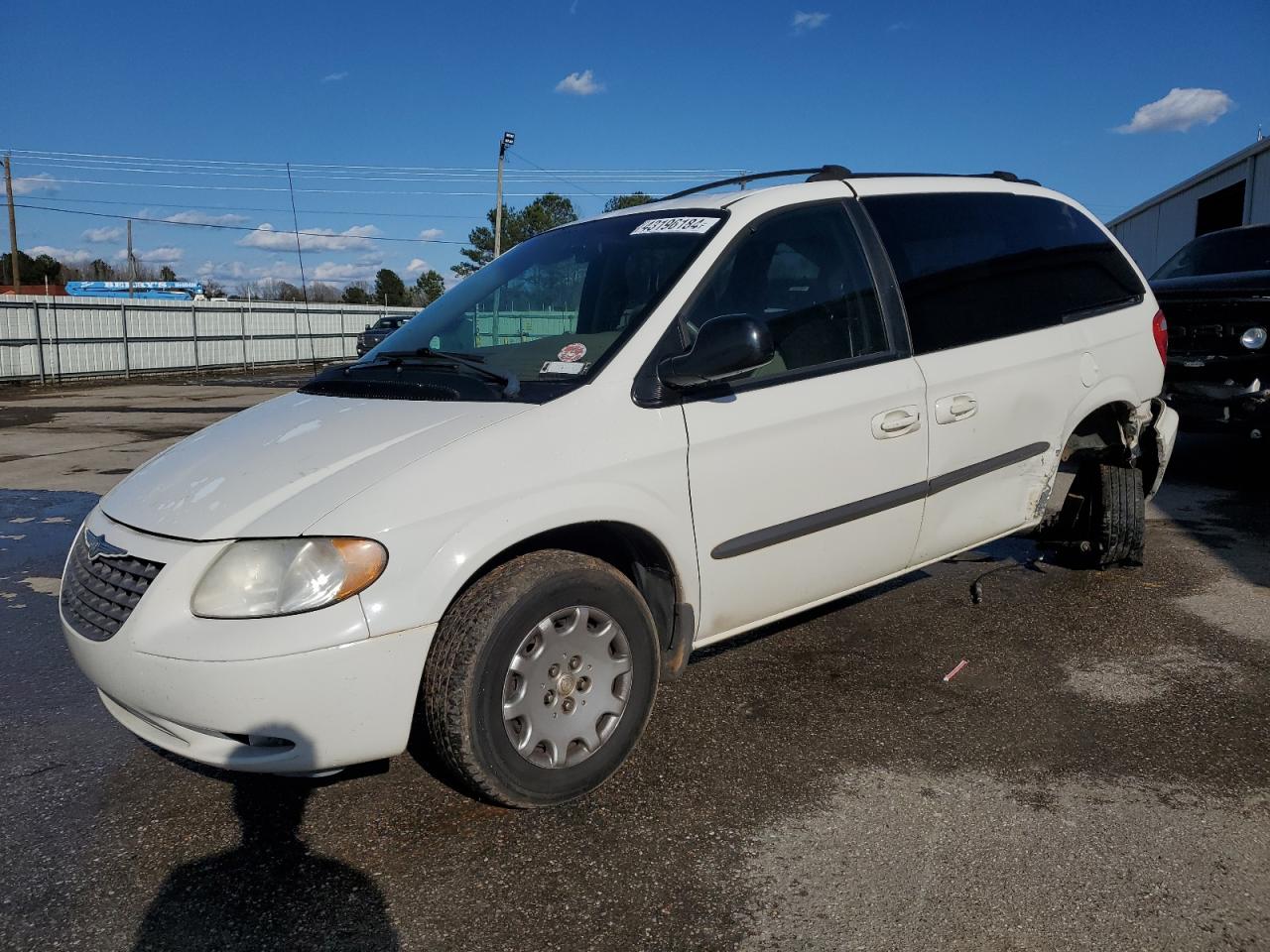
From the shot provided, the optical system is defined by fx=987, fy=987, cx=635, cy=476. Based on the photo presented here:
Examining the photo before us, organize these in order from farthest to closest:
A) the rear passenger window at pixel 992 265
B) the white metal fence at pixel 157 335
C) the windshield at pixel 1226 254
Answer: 1. the white metal fence at pixel 157 335
2. the windshield at pixel 1226 254
3. the rear passenger window at pixel 992 265

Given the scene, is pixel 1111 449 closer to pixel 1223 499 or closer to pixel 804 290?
pixel 804 290

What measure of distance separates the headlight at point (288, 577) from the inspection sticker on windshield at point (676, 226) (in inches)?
62.9

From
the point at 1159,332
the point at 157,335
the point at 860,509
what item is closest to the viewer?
the point at 860,509

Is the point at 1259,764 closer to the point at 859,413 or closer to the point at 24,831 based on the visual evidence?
the point at 859,413

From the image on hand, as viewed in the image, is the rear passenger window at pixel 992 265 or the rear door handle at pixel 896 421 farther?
the rear passenger window at pixel 992 265

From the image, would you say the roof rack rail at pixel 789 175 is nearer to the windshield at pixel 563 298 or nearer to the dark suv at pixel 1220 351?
the windshield at pixel 563 298

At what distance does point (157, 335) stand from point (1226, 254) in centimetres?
2713

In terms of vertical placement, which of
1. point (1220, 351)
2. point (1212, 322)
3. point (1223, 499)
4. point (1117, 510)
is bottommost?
point (1223, 499)

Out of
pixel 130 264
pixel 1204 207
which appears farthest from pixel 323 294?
pixel 1204 207

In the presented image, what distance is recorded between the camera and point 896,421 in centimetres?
346

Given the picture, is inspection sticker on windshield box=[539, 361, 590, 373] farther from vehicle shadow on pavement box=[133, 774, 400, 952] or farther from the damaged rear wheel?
the damaged rear wheel

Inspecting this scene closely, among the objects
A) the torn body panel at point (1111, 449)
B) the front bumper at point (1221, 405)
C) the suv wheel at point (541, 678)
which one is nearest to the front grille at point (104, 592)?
the suv wheel at point (541, 678)

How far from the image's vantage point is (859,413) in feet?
11.0

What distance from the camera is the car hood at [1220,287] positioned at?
667 cm
